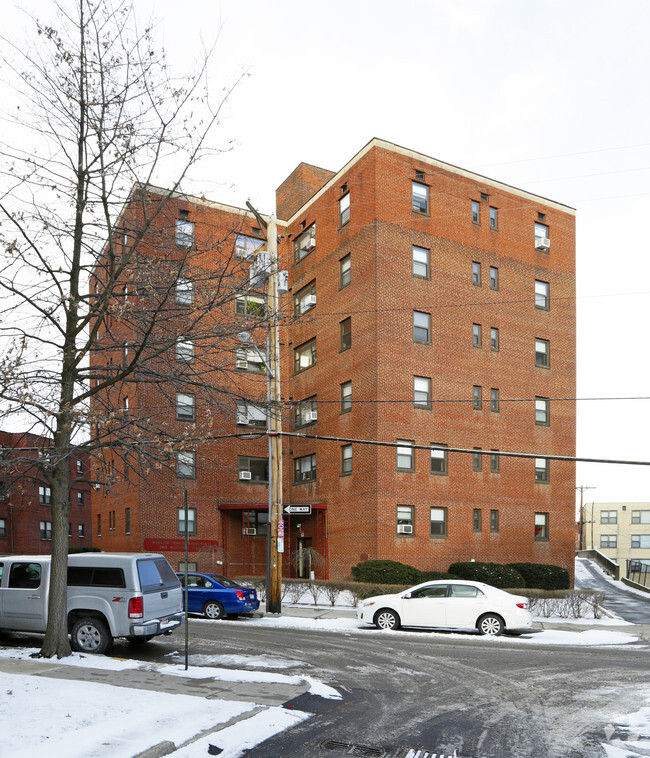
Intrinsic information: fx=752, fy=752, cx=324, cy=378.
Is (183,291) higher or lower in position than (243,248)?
lower

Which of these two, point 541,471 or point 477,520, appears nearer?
point 477,520

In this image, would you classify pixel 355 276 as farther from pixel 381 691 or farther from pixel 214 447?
pixel 381 691

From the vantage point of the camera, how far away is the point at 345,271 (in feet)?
113

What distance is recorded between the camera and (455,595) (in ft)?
64.0

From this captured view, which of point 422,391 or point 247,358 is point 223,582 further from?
point 422,391

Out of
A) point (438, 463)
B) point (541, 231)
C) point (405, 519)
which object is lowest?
point (405, 519)

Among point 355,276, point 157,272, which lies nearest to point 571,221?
point 355,276

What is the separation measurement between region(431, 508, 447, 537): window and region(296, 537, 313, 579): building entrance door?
5511 mm

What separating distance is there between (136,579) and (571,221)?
1260 inches

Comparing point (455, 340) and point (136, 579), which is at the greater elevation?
point (455, 340)

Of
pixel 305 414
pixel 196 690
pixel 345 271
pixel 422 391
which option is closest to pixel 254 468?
pixel 305 414

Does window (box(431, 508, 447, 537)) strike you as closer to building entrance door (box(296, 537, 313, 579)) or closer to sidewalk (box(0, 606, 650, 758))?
building entrance door (box(296, 537, 313, 579))

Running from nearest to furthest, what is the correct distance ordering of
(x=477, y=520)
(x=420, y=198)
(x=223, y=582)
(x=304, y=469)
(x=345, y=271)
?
(x=223, y=582) → (x=477, y=520) → (x=420, y=198) → (x=345, y=271) → (x=304, y=469)

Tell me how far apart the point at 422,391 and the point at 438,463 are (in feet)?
10.6
